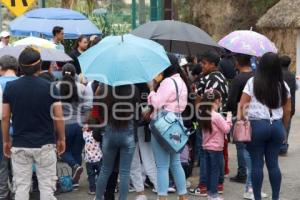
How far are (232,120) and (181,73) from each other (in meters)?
1.17

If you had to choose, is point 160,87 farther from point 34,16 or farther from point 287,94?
point 34,16

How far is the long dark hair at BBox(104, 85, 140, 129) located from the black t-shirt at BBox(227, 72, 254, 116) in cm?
157

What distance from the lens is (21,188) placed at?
239 inches

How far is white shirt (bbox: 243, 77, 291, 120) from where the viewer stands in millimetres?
6750

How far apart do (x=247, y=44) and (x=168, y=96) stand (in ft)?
4.85

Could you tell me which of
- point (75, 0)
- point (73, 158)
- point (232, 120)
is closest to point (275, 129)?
point (232, 120)

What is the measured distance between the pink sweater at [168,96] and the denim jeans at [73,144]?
4.36ft

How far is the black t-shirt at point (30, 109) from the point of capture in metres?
5.88

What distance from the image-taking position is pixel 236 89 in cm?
753

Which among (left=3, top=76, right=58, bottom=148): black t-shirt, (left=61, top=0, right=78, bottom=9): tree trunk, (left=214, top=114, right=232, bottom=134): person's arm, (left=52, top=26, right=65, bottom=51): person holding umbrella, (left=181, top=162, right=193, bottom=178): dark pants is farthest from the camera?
(left=61, top=0, right=78, bottom=9): tree trunk

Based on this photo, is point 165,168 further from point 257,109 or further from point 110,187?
point 257,109

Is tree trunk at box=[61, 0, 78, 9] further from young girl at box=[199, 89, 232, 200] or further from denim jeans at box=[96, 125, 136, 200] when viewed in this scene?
denim jeans at box=[96, 125, 136, 200]

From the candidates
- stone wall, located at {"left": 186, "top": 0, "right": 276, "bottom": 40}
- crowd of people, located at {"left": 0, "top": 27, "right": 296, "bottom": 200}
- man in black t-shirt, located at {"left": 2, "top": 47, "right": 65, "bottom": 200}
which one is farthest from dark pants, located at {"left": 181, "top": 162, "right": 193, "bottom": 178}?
stone wall, located at {"left": 186, "top": 0, "right": 276, "bottom": 40}

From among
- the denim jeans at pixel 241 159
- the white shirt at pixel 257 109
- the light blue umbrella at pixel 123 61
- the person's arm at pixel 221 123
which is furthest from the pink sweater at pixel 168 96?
the denim jeans at pixel 241 159
